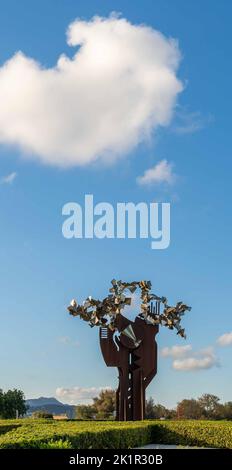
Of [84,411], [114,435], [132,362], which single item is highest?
[132,362]

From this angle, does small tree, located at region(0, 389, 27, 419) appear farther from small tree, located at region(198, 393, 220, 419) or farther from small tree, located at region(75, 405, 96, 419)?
small tree, located at region(198, 393, 220, 419)

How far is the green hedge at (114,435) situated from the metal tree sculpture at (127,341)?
2.19m

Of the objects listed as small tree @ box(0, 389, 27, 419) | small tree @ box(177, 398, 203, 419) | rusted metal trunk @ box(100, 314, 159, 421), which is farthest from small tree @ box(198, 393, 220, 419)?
rusted metal trunk @ box(100, 314, 159, 421)

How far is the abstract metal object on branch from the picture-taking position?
64.2 feet

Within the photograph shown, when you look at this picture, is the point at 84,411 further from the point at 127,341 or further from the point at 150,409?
the point at 127,341

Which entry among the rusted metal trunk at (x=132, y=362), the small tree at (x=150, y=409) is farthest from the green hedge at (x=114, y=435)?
the small tree at (x=150, y=409)

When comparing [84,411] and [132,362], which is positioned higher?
[132,362]

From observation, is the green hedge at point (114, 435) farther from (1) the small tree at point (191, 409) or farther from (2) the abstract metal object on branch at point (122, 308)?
(1) the small tree at point (191, 409)

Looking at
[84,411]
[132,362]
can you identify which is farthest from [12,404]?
[132,362]

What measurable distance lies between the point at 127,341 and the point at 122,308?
1.09 metres

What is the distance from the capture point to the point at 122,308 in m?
19.6
